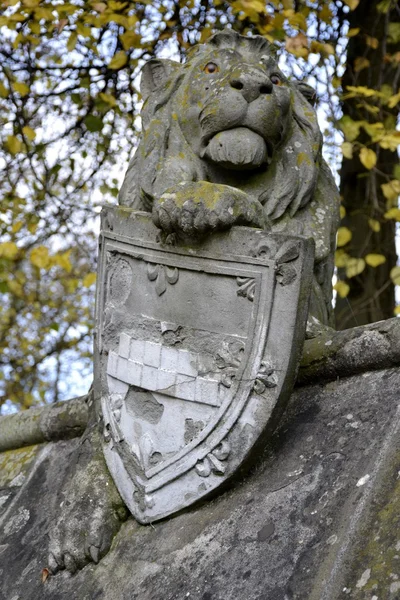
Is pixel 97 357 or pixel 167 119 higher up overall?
pixel 167 119

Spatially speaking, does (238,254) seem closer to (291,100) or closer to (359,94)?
(291,100)

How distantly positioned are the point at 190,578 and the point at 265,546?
212mm

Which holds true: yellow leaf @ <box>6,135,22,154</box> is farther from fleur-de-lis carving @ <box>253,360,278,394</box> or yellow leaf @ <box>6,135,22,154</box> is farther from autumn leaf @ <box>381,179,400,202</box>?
fleur-de-lis carving @ <box>253,360,278,394</box>

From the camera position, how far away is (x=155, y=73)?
3.46 meters

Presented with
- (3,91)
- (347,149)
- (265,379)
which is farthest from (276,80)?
(3,91)

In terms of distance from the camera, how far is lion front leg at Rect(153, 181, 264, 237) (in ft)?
8.89

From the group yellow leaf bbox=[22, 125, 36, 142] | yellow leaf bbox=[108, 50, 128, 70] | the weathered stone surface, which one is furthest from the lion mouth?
yellow leaf bbox=[22, 125, 36, 142]

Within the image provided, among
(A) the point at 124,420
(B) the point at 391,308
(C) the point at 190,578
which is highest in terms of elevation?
(A) the point at 124,420

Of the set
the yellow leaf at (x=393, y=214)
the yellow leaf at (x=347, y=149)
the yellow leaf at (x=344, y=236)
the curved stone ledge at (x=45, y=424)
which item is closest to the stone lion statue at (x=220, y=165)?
the curved stone ledge at (x=45, y=424)

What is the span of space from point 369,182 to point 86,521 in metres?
3.73

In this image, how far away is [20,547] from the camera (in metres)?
3.10

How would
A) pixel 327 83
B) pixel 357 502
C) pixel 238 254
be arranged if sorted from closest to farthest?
pixel 357 502
pixel 238 254
pixel 327 83

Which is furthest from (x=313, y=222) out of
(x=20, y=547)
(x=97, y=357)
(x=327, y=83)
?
(x=327, y=83)

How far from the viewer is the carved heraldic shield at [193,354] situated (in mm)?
2611
